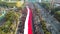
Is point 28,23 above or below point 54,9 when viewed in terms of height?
below

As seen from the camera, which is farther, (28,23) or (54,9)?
(54,9)

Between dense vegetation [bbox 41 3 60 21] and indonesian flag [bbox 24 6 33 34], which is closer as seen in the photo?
indonesian flag [bbox 24 6 33 34]

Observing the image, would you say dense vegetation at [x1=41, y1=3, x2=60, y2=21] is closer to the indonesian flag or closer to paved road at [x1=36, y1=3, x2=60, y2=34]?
paved road at [x1=36, y1=3, x2=60, y2=34]

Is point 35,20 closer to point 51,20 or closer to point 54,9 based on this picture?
point 51,20

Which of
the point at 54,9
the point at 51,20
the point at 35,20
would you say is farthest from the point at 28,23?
the point at 54,9

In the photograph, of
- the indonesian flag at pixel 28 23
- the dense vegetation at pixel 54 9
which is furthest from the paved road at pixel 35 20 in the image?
the dense vegetation at pixel 54 9

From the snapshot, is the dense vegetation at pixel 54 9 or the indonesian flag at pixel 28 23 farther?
the dense vegetation at pixel 54 9

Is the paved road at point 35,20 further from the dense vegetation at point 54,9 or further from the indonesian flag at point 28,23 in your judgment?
the dense vegetation at point 54,9

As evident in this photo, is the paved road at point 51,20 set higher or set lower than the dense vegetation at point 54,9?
lower

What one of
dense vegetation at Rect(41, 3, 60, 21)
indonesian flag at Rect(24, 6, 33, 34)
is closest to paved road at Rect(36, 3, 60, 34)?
dense vegetation at Rect(41, 3, 60, 21)
